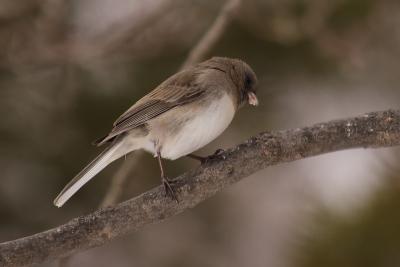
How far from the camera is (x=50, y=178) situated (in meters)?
2.71

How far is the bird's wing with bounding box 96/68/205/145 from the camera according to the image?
2.13 metres

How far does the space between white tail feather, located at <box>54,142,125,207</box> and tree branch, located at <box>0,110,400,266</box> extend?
39 centimetres

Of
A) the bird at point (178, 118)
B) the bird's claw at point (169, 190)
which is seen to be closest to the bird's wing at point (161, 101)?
the bird at point (178, 118)

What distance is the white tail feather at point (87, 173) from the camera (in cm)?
197

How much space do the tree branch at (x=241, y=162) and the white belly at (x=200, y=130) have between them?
Answer: 0.37 meters

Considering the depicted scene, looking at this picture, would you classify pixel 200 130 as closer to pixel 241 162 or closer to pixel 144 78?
pixel 241 162

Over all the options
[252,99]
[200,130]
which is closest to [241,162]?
[200,130]

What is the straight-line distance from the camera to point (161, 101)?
7.27 feet

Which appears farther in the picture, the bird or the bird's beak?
the bird's beak

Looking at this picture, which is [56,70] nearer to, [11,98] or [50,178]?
[11,98]

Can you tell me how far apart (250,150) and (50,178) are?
1.31 m

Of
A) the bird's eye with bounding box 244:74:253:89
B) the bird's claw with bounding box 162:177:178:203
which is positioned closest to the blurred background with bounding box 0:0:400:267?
the bird's eye with bounding box 244:74:253:89

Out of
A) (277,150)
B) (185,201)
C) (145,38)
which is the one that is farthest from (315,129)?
(145,38)

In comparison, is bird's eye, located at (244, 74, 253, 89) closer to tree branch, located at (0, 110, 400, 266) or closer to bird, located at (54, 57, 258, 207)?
bird, located at (54, 57, 258, 207)
